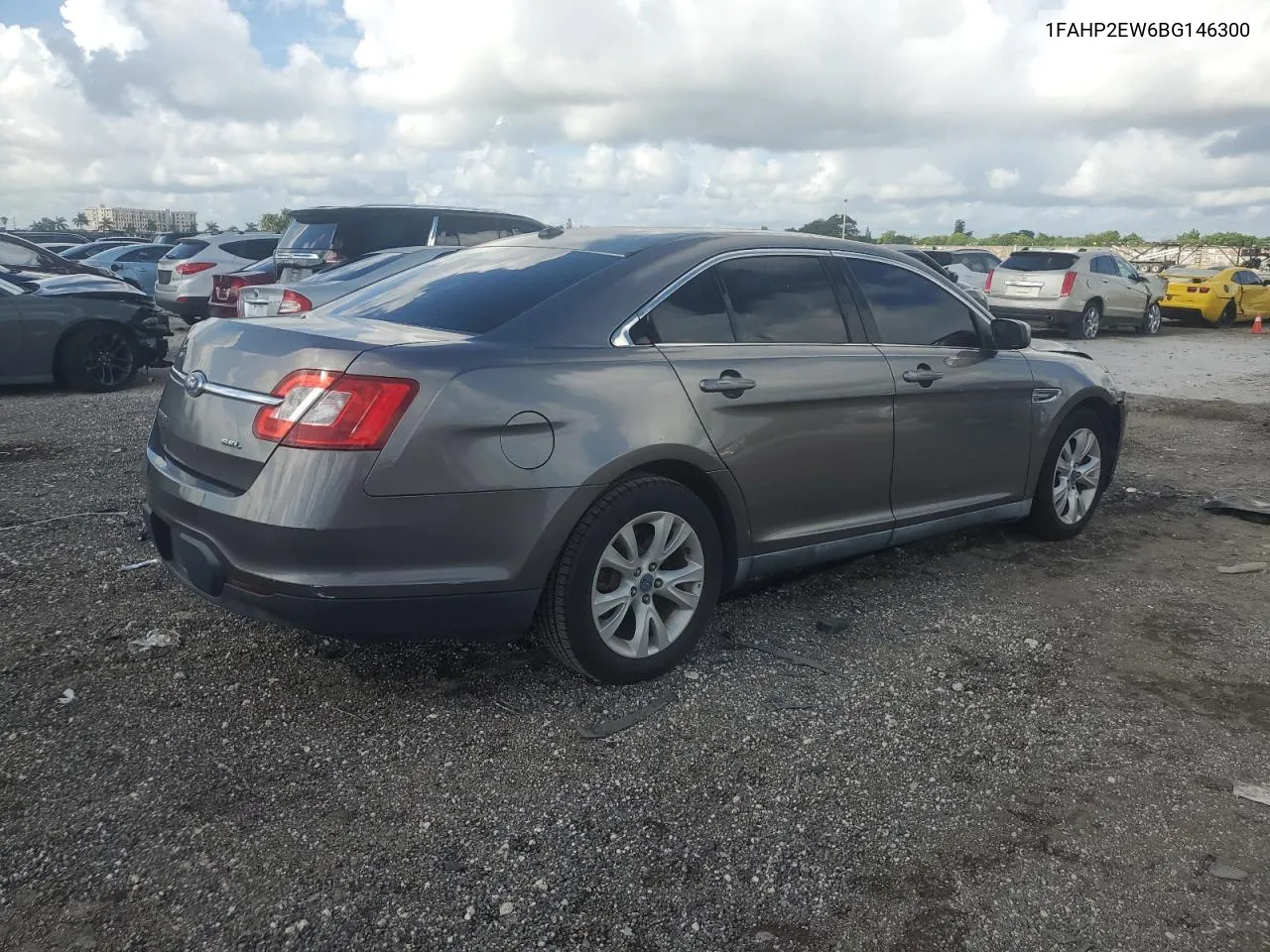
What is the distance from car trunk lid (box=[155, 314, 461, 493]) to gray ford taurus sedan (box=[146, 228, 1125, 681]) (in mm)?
11

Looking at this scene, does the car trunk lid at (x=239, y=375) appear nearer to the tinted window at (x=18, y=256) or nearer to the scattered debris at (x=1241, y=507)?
the scattered debris at (x=1241, y=507)

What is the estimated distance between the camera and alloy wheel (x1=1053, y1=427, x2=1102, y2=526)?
5500 millimetres

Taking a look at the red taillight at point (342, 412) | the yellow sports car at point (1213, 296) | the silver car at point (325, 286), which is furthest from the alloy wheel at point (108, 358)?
the yellow sports car at point (1213, 296)

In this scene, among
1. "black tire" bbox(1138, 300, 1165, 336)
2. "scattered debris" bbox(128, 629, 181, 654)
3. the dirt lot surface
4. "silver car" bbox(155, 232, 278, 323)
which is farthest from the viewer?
"black tire" bbox(1138, 300, 1165, 336)

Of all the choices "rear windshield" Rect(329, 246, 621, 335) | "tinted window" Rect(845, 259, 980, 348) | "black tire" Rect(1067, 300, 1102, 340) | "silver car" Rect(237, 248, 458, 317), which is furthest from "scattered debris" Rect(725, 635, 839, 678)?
"black tire" Rect(1067, 300, 1102, 340)

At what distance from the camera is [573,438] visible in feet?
10.9

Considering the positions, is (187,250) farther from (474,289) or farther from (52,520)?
(474,289)

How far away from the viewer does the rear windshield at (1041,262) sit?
18.5 metres

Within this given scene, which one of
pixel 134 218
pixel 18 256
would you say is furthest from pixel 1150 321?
pixel 134 218

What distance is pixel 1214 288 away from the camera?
22.5m

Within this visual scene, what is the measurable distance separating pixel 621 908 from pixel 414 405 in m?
1.51

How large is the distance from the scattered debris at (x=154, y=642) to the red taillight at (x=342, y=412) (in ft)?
4.15

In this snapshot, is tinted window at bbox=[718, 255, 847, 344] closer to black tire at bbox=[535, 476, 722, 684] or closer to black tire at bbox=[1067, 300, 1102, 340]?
black tire at bbox=[535, 476, 722, 684]

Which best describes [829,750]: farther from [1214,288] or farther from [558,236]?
[1214,288]
